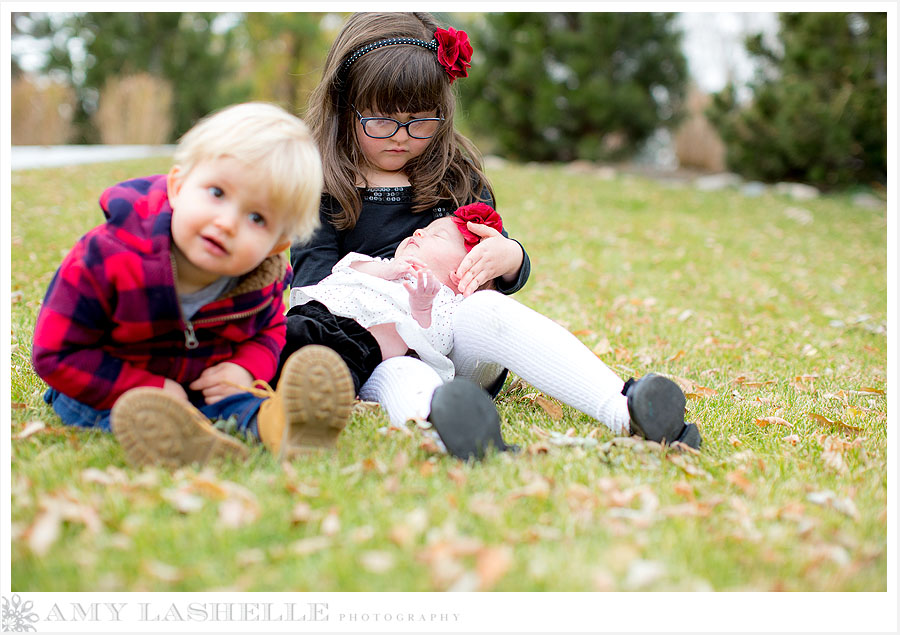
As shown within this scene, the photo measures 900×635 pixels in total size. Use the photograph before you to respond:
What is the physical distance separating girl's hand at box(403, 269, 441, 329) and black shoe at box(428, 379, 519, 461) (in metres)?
0.46

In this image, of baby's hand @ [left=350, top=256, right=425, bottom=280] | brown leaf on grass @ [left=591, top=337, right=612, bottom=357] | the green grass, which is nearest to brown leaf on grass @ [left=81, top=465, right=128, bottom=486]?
the green grass

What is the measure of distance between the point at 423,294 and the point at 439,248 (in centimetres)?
32

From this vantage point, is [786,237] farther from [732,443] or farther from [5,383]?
[5,383]

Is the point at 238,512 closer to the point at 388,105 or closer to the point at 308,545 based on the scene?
the point at 308,545

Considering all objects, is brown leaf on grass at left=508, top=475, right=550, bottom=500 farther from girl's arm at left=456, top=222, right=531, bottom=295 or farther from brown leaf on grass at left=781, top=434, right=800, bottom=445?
brown leaf on grass at left=781, top=434, right=800, bottom=445

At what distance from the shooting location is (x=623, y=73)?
1485 cm

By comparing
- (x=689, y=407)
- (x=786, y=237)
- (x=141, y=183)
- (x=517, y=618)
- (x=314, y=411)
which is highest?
(x=141, y=183)

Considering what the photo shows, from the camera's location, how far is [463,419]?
6.91 ft

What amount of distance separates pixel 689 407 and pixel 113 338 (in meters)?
2.06

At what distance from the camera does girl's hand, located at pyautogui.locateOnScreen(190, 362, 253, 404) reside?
2.21 metres

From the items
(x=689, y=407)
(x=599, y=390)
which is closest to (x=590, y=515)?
(x=599, y=390)

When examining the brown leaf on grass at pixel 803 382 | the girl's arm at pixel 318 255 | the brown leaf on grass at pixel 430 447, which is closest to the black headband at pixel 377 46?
the girl's arm at pixel 318 255

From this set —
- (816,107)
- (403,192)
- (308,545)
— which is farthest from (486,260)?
(816,107)

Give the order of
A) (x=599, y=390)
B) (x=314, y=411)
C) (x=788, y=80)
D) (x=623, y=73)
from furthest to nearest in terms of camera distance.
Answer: (x=623, y=73), (x=788, y=80), (x=599, y=390), (x=314, y=411)
